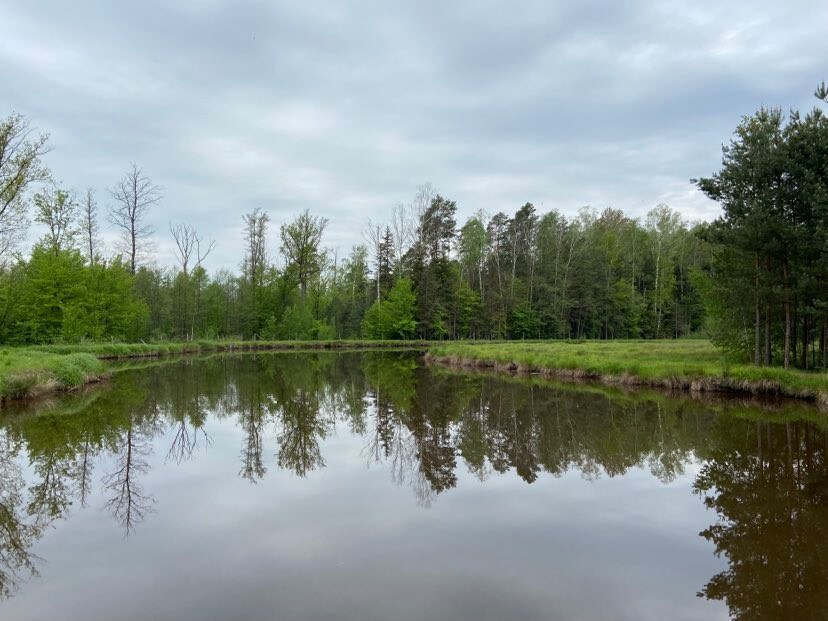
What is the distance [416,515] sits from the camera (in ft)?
21.1

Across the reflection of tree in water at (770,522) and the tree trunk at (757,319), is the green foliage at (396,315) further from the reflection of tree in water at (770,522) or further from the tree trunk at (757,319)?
the reflection of tree in water at (770,522)

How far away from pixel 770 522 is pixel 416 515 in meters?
4.09

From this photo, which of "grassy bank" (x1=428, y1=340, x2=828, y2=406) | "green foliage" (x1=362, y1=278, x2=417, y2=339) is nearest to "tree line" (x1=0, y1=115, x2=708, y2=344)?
"green foliage" (x1=362, y1=278, x2=417, y2=339)

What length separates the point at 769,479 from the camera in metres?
7.61

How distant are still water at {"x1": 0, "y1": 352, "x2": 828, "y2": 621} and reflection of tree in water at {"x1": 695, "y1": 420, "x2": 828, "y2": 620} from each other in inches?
1.1

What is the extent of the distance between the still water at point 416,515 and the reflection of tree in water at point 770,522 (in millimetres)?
29

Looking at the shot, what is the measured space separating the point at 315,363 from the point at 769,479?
25524mm

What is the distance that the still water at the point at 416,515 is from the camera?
171 inches

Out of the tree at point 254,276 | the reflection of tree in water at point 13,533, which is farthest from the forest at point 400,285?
the reflection of tree in water at point 13,533

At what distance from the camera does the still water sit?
435 centimetres

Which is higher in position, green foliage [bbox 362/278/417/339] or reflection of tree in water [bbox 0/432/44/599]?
green foliage [bbox 362/278/417/339]

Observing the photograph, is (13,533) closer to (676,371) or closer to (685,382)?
(685,382)

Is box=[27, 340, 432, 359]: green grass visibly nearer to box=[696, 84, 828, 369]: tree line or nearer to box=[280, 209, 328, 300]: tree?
box=[280, 209, 328, 300]: tree

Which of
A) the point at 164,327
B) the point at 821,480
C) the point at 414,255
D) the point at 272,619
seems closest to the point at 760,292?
the point at 821,480
